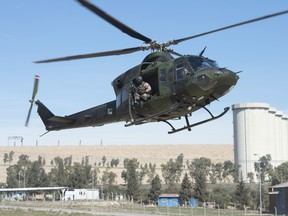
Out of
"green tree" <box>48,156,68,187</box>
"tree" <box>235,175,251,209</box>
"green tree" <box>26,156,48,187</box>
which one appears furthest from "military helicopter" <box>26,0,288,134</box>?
"green tree" <box>26,156,48,187</box>

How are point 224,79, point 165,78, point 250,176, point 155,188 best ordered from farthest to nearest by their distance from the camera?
point 250,176 → point 155,188 → point 165,78 → point 224,79

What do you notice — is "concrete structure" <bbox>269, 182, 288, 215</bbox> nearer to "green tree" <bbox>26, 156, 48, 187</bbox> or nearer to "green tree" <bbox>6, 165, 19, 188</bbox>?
"green tree" <bbox>26, 156, 48, 187</bbox>

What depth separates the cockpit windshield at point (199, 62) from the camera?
17.0 meters

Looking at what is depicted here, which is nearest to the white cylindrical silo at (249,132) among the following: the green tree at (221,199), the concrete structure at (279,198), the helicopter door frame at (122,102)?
the green tree at (221,199)

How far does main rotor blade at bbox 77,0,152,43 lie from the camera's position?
12.5 m

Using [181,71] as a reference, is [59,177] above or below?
below

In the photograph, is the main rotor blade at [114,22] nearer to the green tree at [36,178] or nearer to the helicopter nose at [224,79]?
the helicopter nose at [224,79]

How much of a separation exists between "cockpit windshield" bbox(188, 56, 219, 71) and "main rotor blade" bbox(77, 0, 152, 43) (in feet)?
6.57

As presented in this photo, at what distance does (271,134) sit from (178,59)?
188038 mm

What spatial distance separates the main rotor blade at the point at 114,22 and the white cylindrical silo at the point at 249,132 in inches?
6665

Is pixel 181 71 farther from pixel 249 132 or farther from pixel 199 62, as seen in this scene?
pixel 249 132

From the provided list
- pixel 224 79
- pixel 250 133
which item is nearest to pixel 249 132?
pixel 250 133

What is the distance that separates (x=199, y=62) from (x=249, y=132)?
564 ft

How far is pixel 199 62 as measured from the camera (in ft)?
56.4
